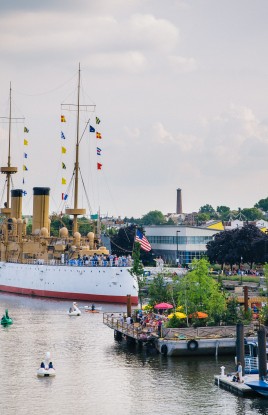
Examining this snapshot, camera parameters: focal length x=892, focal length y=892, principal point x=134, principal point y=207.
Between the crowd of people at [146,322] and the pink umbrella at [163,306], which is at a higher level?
the pink umbrella at [163,306]

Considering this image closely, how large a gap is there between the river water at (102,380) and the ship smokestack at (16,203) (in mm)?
66617

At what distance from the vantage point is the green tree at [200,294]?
212 ft

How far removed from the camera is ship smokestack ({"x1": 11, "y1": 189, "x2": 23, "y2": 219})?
141 meters

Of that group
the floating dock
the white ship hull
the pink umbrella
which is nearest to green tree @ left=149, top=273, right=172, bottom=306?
the pink umbrella

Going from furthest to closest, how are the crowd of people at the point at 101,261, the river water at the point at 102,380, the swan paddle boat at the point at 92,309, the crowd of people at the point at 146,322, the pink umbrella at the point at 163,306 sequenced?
the crowd of people at the point at 101,261
the swan paddle boat at the point at 92,309
the pink umbrella at the point at 163,306
the crowd of people at the point at 146,322
the river water at the point at 102,380

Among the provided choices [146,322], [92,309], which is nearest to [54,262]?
[92,309]

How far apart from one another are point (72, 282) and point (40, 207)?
2351 cm

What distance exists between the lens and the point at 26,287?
396ft

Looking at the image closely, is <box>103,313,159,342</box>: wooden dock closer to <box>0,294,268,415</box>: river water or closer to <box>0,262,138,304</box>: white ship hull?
<box>0,294,268,415</box>: river water

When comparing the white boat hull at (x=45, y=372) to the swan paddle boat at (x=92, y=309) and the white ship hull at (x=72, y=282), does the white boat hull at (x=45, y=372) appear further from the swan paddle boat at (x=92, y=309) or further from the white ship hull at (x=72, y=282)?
the white ship hull at (x=72, y=282)

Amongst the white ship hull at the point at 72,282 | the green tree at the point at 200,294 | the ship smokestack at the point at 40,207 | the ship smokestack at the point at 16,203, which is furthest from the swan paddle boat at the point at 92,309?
the ship smokestack at the point at 16,203

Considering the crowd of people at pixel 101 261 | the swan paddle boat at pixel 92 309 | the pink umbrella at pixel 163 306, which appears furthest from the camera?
the crowd of people at pixel 101 261

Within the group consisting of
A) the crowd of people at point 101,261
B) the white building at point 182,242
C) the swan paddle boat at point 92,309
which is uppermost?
the white building at point 182,242

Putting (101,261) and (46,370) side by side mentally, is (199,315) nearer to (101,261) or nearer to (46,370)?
(46,370)
